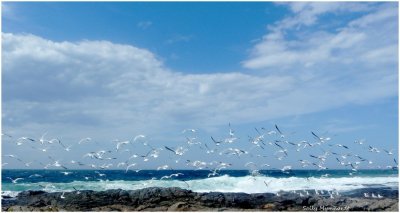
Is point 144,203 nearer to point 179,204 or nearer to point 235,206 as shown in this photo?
point 179,204

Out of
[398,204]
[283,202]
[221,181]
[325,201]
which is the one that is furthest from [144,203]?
[221,181]

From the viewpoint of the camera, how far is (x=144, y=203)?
19.7 meters

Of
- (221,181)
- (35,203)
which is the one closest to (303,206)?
(35,203)

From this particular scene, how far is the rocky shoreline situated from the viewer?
17.7 meters

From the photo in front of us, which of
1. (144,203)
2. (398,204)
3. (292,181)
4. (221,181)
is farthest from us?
(221,181)

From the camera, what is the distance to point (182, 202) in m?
18.5

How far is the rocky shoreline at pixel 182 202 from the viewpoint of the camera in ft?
58.0

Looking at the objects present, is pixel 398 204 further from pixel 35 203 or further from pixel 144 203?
pixel 35 203

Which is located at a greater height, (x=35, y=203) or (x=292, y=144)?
(x=292, y=144)

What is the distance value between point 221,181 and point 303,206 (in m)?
16.0

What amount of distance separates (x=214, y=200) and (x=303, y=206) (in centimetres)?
371

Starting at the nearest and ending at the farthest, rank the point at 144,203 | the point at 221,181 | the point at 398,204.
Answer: the point at 398,204 → the point at 144,203 → the point at 221,181

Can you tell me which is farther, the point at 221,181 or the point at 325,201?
the point at 221,181

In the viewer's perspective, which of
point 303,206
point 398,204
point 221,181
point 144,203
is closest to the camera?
point 398,204
